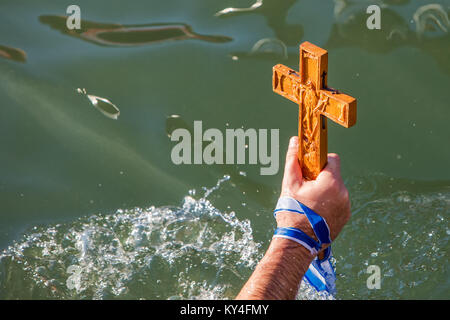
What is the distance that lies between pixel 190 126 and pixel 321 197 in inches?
54.9

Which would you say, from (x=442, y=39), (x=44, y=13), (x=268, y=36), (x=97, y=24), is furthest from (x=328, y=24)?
(x=44, y=13)

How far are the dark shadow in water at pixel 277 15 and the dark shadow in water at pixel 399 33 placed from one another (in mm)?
196

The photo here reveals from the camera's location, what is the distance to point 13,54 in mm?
4230

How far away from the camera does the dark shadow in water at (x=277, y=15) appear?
163 inches

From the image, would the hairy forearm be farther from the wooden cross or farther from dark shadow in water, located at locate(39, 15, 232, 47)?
dark shadow in water, located at locate(39, 15, 232, 47)

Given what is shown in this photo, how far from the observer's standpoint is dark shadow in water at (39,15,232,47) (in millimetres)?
4254

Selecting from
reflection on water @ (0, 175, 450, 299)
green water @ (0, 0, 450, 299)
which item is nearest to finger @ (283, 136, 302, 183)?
reflection on water @ (0, 175, 450, 299)

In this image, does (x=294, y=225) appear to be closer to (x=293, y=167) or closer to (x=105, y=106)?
(x=293, y=167)

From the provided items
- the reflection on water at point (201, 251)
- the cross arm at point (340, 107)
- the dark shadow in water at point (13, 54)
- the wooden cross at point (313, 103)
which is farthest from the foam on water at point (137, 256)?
the dark shadow in water at point (13, 54)

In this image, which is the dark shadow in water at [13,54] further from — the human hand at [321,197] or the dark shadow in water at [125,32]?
the human hand at [321,197]

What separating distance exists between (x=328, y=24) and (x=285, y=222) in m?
1.84

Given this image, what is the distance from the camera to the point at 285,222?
2633mm

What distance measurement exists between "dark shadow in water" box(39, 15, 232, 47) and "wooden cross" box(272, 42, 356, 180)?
158cm

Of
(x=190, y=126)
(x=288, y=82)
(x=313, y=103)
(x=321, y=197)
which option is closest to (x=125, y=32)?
(x=190, y=126)
